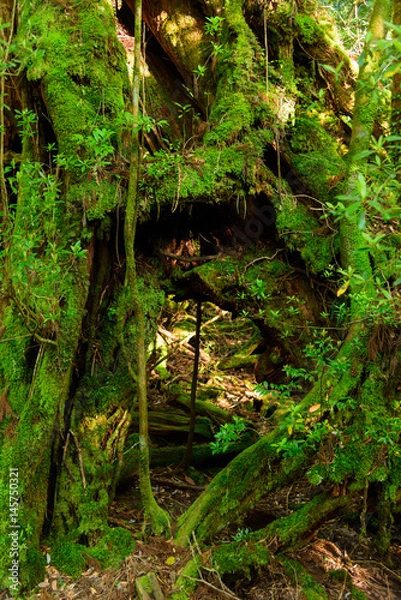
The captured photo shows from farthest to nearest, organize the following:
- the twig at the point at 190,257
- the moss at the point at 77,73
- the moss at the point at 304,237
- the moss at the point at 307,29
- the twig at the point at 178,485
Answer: the twig at the point at 178,485
the moss at the point at 307,29
the twig at the point at 190,257
the moss at the point at 304,237
the moss at the point at 77,73

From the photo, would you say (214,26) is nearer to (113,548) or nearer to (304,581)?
(113,548)

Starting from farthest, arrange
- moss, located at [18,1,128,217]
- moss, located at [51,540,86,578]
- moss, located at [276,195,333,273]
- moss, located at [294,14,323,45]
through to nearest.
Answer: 1. moss, located at [294,14,323,45]
2. moss, located at [276,195,333,273]
3. moss, located at [18,1,128,217]
4. moss, located at [51,540,86,578]

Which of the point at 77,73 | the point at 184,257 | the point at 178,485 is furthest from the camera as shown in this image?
the point at 178,485

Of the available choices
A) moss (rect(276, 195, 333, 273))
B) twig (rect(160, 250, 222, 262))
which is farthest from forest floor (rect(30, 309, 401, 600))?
twig (rect(160, 250, 222, 262))

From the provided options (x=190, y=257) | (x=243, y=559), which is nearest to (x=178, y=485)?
(x=243, y=559)

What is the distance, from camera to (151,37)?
5738mm

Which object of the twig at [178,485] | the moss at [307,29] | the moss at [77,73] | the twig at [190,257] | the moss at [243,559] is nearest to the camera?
the moss at [243,559]

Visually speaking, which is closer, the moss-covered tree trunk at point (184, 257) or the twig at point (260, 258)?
the moss-covered tree trunk at point (184, 257)

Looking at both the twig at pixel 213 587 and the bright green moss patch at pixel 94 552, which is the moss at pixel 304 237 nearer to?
the twig at pixel 213 587

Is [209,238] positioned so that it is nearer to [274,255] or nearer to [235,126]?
[274,255]

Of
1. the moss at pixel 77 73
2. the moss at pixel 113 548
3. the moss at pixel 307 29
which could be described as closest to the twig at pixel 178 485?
the moss at pixel 113 548

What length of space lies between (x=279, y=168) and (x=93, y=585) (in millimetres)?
3791

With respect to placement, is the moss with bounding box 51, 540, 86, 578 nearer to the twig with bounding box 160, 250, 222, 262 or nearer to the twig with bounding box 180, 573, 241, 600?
the twig with bounding box 180, 573, 241, 600

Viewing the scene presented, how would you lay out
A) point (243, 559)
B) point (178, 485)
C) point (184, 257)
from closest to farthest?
point (243, 559)
point (184, 257)
point (178, 485)
